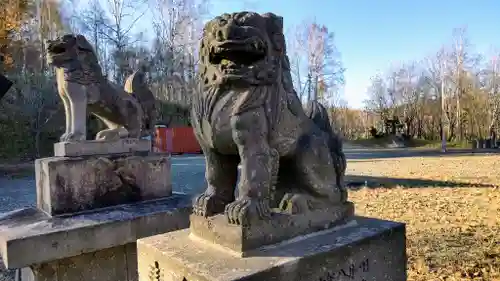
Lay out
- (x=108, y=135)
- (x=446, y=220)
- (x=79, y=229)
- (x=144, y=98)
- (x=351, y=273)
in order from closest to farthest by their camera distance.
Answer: (x=351, y=273) < (x=79, y=229) < (x=108, y=135) < (x=144, y=98) < (x=446, y=220)

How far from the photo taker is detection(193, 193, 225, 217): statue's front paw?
6.08 feet

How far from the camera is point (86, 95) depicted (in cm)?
315

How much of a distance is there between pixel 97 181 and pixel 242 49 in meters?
2.01

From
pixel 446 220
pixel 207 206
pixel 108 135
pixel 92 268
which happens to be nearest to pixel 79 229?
pixel 92 268

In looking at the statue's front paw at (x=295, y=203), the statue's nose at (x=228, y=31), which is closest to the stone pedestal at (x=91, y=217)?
the statue's front paw at (x=295, y=203)

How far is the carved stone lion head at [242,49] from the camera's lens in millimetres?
1641

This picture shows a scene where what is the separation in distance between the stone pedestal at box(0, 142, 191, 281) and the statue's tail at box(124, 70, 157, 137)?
50cm

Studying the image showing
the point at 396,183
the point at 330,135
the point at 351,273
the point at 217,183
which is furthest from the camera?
the point at 396,183

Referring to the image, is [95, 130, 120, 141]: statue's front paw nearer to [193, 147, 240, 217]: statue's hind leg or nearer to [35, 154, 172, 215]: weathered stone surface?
[35, 154, 172, 215]: weathered stone surface

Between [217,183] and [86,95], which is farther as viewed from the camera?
[86,95]

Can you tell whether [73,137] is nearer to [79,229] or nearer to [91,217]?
[91,217]

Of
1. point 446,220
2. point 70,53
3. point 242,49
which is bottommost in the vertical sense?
point 446,220

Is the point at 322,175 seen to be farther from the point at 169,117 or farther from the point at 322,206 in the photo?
the point at 169,117

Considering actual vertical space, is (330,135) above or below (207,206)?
above
